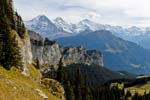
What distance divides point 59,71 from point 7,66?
6335 centimetres

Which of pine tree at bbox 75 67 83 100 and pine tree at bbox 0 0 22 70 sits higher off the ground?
pine tree at bbox 0 0 22 70

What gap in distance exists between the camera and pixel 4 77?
61.9 metres

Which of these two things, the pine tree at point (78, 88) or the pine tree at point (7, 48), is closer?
the pine tree at point (7, 48)

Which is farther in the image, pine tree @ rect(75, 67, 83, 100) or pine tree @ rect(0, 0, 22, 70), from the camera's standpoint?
pine tree @ rect(75, 67, 83, 100)

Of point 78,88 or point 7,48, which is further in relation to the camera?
point 78,88

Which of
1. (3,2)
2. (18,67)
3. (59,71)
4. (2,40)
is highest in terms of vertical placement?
(3,2)

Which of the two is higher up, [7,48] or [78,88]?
[7,48]

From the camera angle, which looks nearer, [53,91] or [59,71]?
[53,91]

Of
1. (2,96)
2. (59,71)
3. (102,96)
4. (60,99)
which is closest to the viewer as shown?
(2,96)

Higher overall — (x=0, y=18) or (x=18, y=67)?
(x=0, y=18)

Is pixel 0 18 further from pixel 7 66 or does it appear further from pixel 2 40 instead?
pixel 7 66

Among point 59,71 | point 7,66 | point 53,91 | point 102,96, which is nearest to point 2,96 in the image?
point 7,66

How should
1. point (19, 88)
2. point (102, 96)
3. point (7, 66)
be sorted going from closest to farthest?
point (19, 88)
point (7, 66)
point (102, 96)

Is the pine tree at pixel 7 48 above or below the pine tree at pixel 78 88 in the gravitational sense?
above
